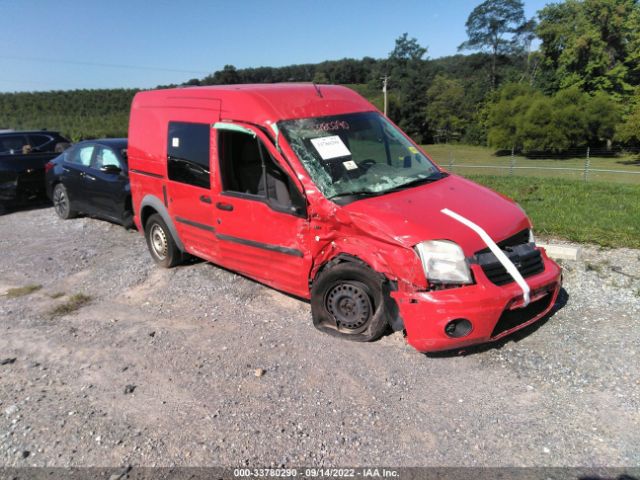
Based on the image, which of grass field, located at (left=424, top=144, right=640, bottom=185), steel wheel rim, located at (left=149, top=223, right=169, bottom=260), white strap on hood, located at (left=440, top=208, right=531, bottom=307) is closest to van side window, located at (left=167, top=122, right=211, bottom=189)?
steel wheel rim, located at (left=149, top=223, right=169, bottom=260)

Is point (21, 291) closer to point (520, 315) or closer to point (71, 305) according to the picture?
point (71, 305)

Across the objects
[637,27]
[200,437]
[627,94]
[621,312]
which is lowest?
[200,437]

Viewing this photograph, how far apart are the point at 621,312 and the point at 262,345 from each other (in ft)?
10.6

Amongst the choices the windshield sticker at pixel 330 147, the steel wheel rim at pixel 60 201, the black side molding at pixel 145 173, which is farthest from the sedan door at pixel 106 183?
the windshield sticker at pixel 330 147

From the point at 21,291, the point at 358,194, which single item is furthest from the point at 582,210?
the point at 21,291

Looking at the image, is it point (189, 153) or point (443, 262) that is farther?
A: point (189, 153)

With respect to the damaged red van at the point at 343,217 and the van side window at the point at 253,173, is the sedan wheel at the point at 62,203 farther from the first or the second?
the van side window at the point at 253,173

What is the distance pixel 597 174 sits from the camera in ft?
103

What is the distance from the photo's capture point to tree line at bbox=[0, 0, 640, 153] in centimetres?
5266

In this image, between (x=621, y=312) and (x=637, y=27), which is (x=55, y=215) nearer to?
(x=621, y=312)

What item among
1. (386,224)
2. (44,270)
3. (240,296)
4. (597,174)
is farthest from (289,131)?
(597,174)

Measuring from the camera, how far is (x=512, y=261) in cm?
396

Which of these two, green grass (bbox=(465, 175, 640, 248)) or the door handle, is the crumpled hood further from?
green grass (bbox=(465, 175, 640, 248))

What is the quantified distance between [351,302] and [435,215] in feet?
3.33
